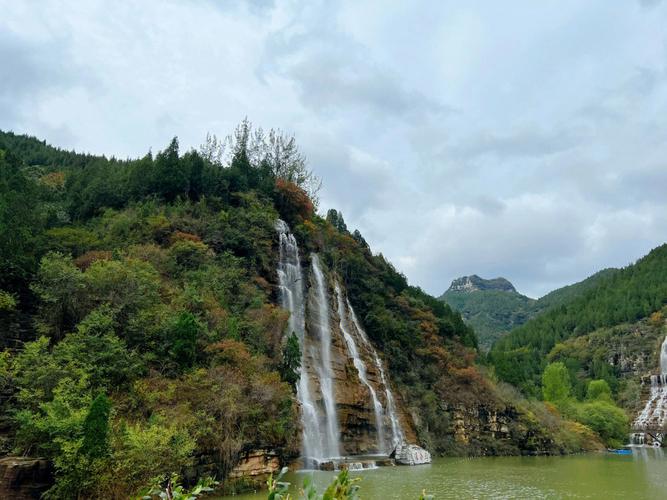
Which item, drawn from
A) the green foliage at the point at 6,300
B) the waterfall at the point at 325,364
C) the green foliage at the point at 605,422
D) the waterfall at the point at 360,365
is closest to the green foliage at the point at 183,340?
the green foliage at the point at 6,300

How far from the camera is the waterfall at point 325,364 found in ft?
96.3

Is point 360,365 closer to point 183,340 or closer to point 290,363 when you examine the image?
point 290,363

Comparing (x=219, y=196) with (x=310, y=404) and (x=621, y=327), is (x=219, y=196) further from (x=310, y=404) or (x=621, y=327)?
(x=621, y=327)

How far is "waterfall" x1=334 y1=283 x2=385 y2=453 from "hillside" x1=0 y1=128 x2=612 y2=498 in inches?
9.5

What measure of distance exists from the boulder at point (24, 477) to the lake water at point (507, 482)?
6.25m

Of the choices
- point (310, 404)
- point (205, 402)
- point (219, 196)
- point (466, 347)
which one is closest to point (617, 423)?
point (466, 347)

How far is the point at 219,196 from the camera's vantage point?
39594 millimetres

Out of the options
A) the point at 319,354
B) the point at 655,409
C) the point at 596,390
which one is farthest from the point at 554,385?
the point at 319,354

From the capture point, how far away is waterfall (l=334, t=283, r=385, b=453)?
33.5m

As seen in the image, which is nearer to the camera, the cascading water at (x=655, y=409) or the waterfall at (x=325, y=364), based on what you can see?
the waterfall at (x=325, y=364)

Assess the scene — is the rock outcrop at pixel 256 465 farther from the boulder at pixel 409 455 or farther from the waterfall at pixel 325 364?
the boulder at pixel 409 455

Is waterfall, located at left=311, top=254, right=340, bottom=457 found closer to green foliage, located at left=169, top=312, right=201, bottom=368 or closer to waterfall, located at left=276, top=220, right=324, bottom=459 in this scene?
waterfall, located at left=276, top=220, right=324, bottom=459

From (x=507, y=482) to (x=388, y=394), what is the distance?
16.0 m

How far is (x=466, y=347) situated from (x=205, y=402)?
120 feet
